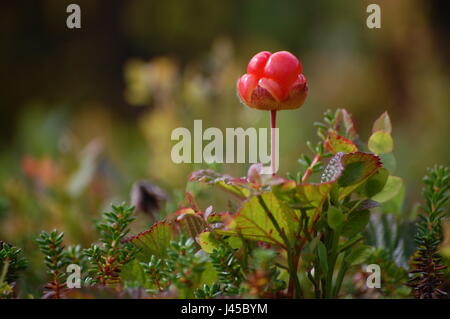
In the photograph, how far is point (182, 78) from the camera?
4.69 feet

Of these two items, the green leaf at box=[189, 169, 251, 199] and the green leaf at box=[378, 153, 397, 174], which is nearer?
the green leaf at box=[189, 169, 251, 199]

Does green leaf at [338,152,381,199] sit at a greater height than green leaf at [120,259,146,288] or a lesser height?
greater

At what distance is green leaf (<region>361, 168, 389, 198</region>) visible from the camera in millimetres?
533

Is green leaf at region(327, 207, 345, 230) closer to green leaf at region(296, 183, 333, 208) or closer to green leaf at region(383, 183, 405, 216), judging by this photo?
green leaf at region(296, 183, 333, 208)

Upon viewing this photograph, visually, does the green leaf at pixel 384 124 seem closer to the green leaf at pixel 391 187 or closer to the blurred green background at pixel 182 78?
the green leaf at pixel 391 187

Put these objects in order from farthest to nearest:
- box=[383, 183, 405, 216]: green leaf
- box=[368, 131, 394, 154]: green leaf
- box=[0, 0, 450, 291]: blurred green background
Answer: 1. box=[0, 0, 450, 291]: blurred green background
2. box=[383, 183, 405, 216]: green leaf
3. box=[368, 131, 394, 154]: green leaf

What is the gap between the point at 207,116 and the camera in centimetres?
153

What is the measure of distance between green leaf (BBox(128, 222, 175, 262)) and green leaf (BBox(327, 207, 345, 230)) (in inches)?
5.9

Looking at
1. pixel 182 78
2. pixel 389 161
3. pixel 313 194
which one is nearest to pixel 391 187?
pixel 389 161

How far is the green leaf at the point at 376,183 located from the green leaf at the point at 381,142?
4 centimetres

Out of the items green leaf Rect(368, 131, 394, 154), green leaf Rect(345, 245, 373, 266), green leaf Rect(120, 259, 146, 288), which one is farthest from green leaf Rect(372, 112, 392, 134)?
green leaf Rect(120, 259, 146, 288)

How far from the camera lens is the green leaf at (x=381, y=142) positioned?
560 millimetres
